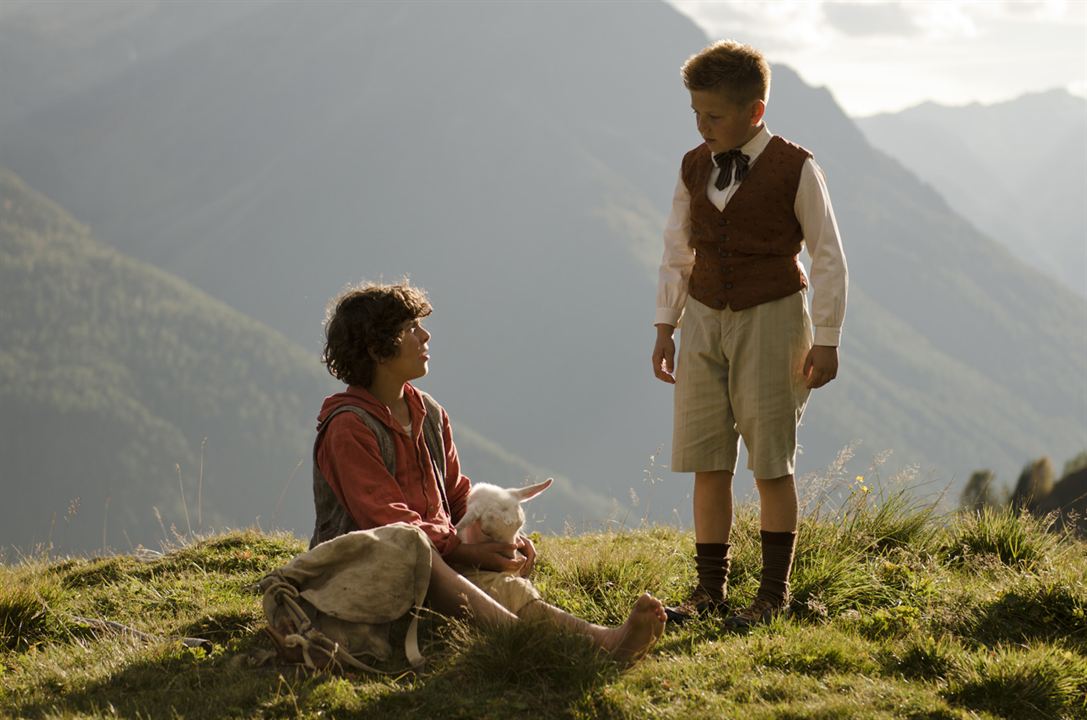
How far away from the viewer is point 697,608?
4195mm

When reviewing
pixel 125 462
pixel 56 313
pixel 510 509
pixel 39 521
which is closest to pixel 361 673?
pixel 510 509

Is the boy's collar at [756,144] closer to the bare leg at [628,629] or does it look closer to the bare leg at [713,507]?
the bare leg at [713,507]

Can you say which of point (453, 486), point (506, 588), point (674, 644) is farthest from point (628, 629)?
point (453, 486)

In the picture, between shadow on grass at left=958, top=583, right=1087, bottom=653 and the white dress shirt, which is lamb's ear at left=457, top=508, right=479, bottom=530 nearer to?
the white dress shirt

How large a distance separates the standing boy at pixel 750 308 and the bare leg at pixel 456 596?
2.64 feet

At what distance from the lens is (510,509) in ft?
13.0

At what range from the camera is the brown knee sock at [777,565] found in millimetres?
4117

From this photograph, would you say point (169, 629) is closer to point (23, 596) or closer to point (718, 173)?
point (23, 596)

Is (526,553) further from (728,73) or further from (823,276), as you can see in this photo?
(728,73)

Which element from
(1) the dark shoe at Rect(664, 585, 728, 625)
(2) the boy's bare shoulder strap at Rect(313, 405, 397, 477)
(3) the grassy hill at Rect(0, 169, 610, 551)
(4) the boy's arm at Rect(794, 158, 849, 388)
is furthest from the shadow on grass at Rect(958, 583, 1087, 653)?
(3) the grassy hill at Rect(0, 169, 610, 551)

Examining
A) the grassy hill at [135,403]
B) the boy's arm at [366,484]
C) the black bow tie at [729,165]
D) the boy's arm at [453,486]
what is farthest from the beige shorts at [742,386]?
the grassy hill at [135,403]

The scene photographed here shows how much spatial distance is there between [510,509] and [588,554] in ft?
2.82

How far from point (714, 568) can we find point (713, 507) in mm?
246

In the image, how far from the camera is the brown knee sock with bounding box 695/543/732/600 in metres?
4.26
